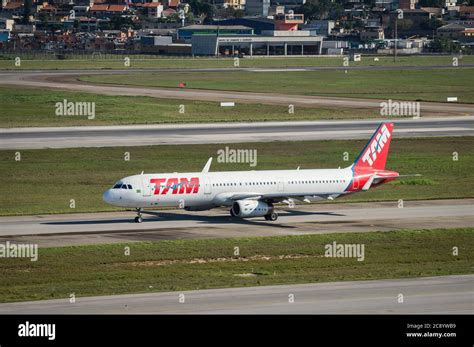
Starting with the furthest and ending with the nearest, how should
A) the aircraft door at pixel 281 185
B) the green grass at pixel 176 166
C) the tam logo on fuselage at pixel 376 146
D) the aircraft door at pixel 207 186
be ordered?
the green grass at pixel 176 166 → the tam logo on fuselage at pixel 376 146 → the aircraft door at pixel 281 185 → the aircraft door at pixel 207 186

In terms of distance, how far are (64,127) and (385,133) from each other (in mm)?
56066

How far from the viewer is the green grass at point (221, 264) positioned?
5156cm

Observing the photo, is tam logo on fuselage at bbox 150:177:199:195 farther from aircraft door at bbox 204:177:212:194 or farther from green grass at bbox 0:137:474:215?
green grass at bbox 0:137:474:215

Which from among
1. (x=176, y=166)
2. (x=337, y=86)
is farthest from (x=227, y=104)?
Answer: (x=176, y=166)

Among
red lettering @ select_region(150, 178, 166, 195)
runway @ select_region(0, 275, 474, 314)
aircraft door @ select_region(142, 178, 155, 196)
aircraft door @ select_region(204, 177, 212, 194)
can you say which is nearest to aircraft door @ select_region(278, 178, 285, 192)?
aircraft door @ select_region(204, 177, 212, 194)

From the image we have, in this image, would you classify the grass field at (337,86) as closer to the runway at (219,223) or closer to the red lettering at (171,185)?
the runway at (219,223)

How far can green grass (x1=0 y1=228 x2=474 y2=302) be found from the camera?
51.6 meters

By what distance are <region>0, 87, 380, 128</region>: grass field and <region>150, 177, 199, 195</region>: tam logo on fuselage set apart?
195 ft

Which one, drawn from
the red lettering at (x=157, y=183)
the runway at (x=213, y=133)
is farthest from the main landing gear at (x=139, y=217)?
the runway at (x=213, y=133)

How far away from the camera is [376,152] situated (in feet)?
252

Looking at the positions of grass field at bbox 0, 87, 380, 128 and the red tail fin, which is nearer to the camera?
the red tail fin

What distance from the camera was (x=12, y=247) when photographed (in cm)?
6044
